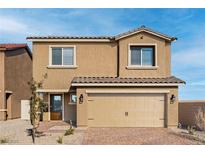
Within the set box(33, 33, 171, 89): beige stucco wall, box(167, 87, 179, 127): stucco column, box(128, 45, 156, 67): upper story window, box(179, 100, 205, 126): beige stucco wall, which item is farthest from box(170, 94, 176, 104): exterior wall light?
box(128, 45, 156, 67): upper story window

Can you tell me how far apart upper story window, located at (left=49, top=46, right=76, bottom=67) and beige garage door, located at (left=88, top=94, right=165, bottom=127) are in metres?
4.36

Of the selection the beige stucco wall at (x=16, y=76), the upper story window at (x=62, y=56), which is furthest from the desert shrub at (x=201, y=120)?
the beige stucco wall at (x=16, y=76)

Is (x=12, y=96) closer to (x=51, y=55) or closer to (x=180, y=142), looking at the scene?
(x=51, y=55)

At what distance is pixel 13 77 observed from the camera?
97.9ft

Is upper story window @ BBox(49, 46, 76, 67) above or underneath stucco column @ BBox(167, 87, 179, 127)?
above

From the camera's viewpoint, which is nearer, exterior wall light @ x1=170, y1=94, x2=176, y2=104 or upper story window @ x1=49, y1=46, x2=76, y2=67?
exterior wall light @ x1=170, y1=94, x2=176, y2=104

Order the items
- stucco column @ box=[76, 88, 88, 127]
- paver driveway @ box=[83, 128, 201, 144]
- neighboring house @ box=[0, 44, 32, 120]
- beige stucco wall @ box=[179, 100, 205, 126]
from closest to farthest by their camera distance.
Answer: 1. paver driveway @ box=[83, 128, 201, 144]
2. stucco column @ box=[76, 88, 88, 127]
3. beige stucco wall @ box=[179, 100, 205, 126]
4. neighboring house @ box=[0, 44, 32, 120]

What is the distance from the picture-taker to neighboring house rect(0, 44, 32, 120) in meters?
27.4

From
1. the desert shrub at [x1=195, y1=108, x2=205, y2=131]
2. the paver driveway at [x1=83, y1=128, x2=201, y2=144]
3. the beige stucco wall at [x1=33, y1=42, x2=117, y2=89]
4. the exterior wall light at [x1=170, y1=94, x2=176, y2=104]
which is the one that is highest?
the beige stucco wall at [x1=33, y1=42, x2=117, y2=89]

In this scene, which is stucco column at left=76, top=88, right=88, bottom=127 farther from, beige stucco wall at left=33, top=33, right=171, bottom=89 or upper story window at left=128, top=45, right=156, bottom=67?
upper story window at left=128, top=45, right=156, bottom=67

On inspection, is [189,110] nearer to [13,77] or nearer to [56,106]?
[56,106]

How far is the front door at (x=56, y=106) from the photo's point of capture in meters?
24.7

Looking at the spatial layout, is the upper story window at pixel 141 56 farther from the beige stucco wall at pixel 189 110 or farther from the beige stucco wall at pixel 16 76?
the beige stucco wall at pixel 16 76

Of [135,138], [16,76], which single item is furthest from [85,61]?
[16,76]
